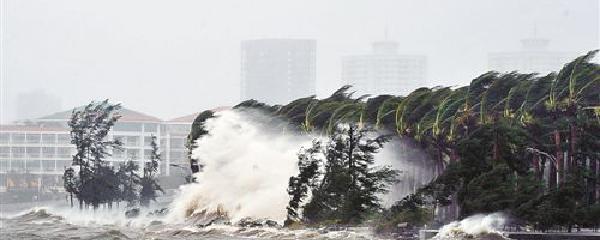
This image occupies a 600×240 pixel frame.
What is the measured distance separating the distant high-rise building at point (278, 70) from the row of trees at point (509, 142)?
1054 millimetres

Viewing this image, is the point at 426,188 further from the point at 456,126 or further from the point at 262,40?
the point at 262,40

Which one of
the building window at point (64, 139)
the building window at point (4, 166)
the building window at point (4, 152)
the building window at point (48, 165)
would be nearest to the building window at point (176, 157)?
the building window at point (64, 139)

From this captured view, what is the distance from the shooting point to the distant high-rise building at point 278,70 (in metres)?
14.5

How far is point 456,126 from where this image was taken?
523 inches

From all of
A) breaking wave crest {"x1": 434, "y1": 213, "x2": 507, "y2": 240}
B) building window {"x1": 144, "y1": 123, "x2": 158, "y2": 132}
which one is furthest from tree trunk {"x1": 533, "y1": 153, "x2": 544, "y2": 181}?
building window {"x1": 144, "y1": 123, "x2": 158, "y2": 132}

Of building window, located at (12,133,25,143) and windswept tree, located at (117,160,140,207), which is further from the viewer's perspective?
building window, located at (12,133,25,143)

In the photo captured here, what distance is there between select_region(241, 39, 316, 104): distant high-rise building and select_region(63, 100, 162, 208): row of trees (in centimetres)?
165

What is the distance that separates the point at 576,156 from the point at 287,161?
3.11 meters

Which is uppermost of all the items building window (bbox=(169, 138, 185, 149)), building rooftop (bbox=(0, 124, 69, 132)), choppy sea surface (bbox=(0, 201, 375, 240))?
building rooftop (bbox=(0, 124, 69, 132))

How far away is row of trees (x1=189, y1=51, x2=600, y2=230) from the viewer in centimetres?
1254

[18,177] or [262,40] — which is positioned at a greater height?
[262,40]

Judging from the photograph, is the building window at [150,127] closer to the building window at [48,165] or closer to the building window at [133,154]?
the building window at [133,154]

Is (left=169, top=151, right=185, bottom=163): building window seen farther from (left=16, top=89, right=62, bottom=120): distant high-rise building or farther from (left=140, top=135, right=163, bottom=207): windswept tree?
(left=16, top=89, right=62, bottom=120): distant high-rise building

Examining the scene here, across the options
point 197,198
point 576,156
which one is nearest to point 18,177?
point 197,198
